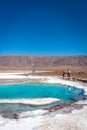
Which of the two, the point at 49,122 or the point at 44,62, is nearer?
the point at 49,122

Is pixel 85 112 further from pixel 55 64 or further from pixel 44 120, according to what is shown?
pixel 55 64

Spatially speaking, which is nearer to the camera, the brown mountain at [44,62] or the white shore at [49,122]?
the white shore at [49,122]

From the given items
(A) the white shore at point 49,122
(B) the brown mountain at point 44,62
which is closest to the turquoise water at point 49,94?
(A) the white shore at point 49,122

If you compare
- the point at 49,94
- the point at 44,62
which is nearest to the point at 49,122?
the point at 49,94

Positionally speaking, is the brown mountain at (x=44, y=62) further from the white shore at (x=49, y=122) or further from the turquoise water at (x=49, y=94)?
the white shore at (x=49, y=122)

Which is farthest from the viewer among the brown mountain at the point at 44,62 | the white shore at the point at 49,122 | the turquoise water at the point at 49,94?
the brown mountain at the point at 44,62

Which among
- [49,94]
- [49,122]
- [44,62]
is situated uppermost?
[44,62]

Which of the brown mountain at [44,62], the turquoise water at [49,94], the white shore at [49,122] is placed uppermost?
the brown mountain at [44,62]

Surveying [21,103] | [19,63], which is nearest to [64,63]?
[19,63]

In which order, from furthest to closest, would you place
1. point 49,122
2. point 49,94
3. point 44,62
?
point 44,62, point 49,94, point 49,122

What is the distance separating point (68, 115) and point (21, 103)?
4509 millimetres

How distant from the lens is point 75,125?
9.48m

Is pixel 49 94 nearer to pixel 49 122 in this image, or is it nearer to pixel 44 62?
pixel 49 122

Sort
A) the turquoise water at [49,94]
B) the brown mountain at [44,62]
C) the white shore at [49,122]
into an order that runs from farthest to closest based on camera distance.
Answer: the brown mountain at [44,62] → the turquoise water at [49,94] → the white shore at [49,122]
